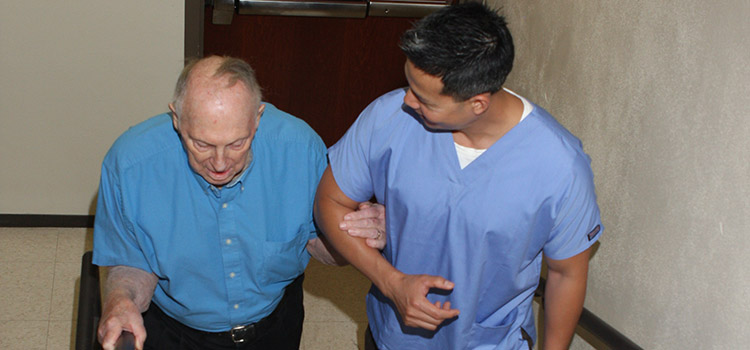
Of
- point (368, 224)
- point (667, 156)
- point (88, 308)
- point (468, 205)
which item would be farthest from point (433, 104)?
point (88, 308)

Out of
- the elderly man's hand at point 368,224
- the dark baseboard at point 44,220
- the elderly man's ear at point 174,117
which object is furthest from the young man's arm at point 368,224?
the dark baseboard at point 44,220

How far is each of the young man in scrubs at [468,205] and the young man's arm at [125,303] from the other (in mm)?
487

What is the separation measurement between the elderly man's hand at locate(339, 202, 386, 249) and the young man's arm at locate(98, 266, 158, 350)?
0.53 m

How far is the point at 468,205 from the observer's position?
1784mm

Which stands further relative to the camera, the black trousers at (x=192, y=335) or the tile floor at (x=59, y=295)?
the tile floor at (x=59, y=295)

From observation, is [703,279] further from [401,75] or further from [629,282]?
[401,75]

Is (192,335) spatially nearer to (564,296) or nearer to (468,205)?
(468,205)

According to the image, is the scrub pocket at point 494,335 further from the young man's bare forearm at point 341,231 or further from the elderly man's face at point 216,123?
the elderly man's face at point 216,123

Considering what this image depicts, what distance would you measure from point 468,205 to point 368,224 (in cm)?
27

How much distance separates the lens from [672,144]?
1.95m

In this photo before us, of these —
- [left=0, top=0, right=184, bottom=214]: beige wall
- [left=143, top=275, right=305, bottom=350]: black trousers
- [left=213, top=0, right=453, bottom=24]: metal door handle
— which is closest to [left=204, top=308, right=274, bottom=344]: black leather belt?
[left=143, top=275, right=305, bottom=350]: black trousers

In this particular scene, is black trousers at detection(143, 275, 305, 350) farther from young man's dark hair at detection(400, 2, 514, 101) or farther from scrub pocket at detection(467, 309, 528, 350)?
young man's dark hair at detection(400, 2, 514, 101)

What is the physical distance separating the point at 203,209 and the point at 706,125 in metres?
1.25

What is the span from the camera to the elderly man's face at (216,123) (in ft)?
5.93
